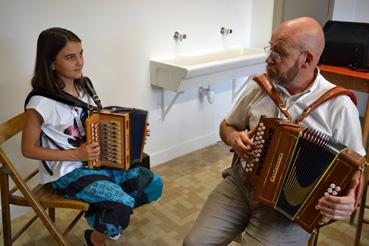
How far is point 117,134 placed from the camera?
1.60m

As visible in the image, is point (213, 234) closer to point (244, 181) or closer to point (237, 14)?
point (244, 181)

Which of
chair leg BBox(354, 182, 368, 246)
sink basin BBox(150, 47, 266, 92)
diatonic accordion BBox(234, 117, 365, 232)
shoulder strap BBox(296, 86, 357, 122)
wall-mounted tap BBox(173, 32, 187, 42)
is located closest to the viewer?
diatonic accordion BBox(234, 117, 365, 232)

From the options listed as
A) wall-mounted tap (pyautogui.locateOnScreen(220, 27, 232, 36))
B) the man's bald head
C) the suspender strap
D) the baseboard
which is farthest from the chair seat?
wall-mounted tap (pyautogui.locateOnScreen(220, 27, 232, 36))

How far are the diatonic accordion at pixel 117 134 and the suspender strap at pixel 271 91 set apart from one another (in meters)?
0.54

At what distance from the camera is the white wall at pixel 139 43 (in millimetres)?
1918

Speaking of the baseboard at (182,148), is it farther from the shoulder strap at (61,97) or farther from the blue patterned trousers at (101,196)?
the shoulder strap at (61,97)

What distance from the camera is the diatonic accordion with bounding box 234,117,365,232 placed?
3.89ft

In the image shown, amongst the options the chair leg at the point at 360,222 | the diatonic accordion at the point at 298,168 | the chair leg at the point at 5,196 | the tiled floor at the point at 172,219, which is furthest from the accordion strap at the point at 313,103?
the chair leg at the point at 5,196

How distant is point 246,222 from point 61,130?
88 centimetres

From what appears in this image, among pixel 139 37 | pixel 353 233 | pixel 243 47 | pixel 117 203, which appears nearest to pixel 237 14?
pixel 243 47

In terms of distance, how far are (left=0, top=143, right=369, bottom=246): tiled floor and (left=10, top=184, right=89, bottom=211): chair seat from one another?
442mm

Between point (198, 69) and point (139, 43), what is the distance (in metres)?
0.42

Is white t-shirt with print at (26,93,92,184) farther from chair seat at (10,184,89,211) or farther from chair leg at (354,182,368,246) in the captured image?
chair leg at (354,182,368,246)

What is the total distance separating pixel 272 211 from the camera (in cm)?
141
